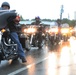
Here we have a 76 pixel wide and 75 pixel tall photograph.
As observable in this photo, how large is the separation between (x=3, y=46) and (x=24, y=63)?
4.42 feet

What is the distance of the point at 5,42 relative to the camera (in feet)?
35.8

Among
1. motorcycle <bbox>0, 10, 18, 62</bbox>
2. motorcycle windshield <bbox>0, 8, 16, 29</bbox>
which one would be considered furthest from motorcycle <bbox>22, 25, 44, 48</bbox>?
motorcycle windshield <bbox>0, 8, 16, 29</bbox>

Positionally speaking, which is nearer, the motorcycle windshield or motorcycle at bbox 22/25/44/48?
the motorcycle windshield

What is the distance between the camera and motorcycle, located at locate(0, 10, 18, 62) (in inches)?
405

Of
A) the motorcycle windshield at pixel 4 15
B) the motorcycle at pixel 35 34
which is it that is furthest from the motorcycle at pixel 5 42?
the motorcycle at pixel 35 34

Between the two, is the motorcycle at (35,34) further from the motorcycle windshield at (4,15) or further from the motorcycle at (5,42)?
the motorcycle windshield at (4,15)

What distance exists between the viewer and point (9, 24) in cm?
1093

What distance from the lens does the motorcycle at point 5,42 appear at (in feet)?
33.7

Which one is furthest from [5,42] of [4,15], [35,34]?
[35,34]

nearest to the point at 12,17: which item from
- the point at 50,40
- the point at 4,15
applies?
the point at 4,15

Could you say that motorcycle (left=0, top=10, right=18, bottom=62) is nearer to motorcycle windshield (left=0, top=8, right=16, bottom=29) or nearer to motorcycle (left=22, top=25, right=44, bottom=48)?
motorcycle windshield (left=0, top=8, right=16, bottom=29)

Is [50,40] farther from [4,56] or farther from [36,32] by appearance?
[4,56]

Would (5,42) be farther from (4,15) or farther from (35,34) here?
(35,34)

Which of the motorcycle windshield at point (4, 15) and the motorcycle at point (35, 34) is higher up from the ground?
the motorcycle windshield at point (4, 15)
